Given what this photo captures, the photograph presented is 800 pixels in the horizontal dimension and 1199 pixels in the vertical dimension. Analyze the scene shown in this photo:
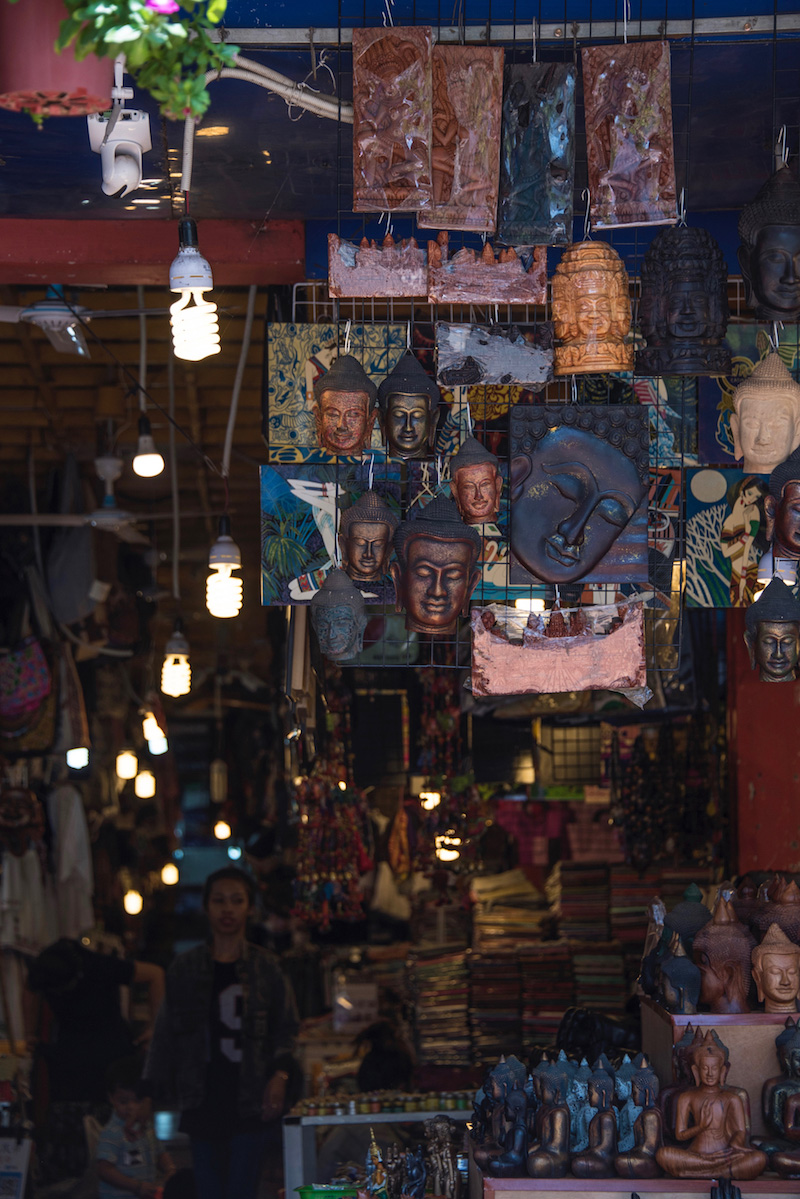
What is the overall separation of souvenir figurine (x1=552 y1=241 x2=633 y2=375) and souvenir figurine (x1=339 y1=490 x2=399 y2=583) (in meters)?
0.70

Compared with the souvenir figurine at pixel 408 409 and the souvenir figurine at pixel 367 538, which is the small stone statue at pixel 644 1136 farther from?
the souvenir figurine at pixel 408 409

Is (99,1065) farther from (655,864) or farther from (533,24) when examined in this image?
(533,24)

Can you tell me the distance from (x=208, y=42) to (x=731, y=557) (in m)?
2.88

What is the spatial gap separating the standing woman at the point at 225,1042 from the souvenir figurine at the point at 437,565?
3704 mm

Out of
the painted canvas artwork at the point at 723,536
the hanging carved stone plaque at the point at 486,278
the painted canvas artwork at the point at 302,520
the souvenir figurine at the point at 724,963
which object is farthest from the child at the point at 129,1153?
the hanging carved stone plaque at the point at 486,278

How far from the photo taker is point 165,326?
6879 mm

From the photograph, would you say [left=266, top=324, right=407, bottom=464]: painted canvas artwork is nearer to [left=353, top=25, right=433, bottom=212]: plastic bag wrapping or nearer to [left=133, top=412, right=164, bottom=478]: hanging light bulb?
[left=353, top=25, right=433, bottom=212]: plastic bag wrapping

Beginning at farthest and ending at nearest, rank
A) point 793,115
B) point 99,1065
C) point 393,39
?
point 99,1065
point 793,115
point 393,39

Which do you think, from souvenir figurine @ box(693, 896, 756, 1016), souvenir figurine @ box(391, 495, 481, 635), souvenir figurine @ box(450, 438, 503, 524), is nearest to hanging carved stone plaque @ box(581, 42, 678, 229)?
souvenir figurine @ box(450, 438, 503, 524)

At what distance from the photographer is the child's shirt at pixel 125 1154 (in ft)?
20.9

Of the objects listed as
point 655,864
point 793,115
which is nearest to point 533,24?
point 793,115

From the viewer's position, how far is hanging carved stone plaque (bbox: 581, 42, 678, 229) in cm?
359

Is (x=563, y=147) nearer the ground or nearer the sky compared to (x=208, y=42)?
nearer the sky

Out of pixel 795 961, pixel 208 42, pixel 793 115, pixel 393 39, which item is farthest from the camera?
pixel 793 115
